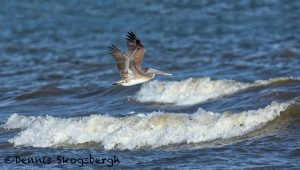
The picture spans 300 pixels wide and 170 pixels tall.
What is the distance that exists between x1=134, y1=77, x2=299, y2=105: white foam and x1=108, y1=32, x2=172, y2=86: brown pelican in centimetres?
335

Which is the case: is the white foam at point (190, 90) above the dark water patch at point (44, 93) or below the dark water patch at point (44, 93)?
below

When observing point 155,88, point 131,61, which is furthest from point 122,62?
point 155,88

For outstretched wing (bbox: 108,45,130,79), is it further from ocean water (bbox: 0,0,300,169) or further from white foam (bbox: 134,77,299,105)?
white foam (bbox: 134,77,299,105)

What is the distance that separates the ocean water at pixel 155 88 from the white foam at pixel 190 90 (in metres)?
0.02

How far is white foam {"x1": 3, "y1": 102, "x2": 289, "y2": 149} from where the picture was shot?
1093 cm

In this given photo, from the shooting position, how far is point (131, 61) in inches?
429

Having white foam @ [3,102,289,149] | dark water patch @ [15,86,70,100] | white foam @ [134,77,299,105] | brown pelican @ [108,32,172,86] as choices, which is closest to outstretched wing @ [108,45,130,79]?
brown pelican @ [108,32,172,86]

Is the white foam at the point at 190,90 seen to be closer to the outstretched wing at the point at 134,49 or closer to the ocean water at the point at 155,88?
the ocean water at the point at 155,88

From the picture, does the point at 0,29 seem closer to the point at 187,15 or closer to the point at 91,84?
the point at 187,15

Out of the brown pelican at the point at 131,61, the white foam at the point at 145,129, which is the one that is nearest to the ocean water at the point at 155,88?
the white foam at the point at 145,129

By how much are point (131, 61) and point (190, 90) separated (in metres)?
4.35

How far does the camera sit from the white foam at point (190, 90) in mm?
14624

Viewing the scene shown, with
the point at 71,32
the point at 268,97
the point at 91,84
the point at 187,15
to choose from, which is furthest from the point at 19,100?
the point at 187,15

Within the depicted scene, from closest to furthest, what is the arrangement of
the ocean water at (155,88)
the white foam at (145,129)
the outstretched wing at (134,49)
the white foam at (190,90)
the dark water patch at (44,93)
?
1. the ocean water at (155,88)
2. the outstretched wing at (134,49)
3. the white foam at (145,129)
4. the white foam at (190,90)
5. the dark water patch at (44,93)
